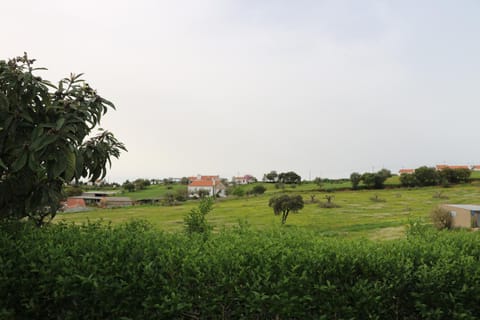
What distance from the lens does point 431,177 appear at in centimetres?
5059

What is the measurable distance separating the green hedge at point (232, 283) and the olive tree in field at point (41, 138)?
0.70 m

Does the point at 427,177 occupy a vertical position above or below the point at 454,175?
below

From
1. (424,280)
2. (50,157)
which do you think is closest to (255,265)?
(424,280)

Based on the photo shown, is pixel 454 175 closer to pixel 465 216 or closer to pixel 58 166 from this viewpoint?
pixel 465 216

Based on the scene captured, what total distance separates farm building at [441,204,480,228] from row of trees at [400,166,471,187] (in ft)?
120

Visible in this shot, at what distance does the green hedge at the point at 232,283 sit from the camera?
257cm

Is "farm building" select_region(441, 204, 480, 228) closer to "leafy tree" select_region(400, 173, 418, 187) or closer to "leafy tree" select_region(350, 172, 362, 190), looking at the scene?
"leafy tree" select_region(350, 172, 362, 190)

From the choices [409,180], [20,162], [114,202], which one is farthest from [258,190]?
[20,162]

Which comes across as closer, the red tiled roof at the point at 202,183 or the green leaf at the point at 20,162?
the green leaf at the point at 20,162

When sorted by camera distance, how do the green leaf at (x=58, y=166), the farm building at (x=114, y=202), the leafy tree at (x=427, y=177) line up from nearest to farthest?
1. the green leaf at (x=58, y=166)
2. the farm building at (x=114, y=202)
3. the leafy tree at (x=427, y=177)

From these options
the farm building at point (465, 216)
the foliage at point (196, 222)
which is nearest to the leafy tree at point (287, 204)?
the farm building at point (465, 216)

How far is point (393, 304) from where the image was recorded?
108 inches

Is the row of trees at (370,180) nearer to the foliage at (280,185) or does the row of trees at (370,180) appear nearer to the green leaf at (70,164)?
the foliage at (280,185)

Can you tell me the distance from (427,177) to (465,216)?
129 ft
